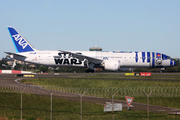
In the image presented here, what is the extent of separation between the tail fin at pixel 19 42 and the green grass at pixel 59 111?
36342 mm

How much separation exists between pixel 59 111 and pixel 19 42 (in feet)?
139

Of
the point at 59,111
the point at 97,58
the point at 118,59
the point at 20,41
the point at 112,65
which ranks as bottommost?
the point at 59,111

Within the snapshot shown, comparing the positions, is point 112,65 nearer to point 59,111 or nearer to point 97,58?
point 97,58

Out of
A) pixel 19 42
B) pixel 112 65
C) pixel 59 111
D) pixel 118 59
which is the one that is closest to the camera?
pixel 59 111

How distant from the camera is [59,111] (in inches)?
655

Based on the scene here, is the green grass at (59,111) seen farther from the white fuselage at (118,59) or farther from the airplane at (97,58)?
the white fuselage at (118,59)

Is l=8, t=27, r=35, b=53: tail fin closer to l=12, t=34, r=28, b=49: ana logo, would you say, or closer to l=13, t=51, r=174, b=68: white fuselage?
l=12, t=34, r=28, b=49: ana logo

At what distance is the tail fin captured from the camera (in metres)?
55.2

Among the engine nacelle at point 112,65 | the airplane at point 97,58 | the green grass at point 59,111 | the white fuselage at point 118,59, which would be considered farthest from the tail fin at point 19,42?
the green grass at point 59,111

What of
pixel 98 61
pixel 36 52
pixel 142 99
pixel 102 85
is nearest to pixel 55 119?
pixel 142 99

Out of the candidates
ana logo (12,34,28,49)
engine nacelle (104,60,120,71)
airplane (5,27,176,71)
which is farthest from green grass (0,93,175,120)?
ana logo (12,34,28,49)

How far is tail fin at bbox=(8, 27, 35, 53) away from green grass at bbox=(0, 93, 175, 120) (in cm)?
3634

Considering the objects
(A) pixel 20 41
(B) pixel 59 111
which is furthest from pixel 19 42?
(B) pixel 59 111

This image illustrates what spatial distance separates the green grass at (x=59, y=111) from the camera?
15.1m
